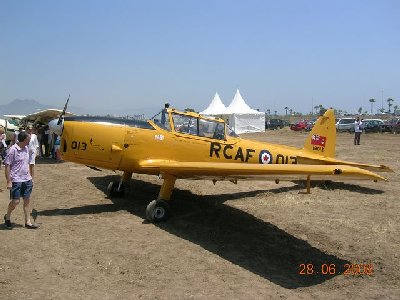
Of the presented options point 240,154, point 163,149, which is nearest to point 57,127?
point 163,149

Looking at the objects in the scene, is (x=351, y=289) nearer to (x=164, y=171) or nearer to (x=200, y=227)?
(x=200, y=227)

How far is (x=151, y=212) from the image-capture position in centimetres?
750

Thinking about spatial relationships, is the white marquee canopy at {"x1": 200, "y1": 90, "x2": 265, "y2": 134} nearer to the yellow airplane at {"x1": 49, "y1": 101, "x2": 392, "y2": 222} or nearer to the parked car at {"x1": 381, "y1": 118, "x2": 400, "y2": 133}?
the parked car at {"x1": 381, "y1": 118, "x2": 400, "y2": 133}

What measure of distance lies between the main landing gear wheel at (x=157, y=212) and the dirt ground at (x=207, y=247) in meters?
0.21

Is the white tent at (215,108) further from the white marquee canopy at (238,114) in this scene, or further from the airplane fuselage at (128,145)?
the airplane fuselage at (128,145)

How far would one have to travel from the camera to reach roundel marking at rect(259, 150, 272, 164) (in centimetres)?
947

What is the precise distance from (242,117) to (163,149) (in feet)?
117

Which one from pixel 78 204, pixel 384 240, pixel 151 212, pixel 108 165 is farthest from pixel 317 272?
pixel 78 204

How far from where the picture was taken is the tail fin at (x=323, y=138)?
11.0 meters

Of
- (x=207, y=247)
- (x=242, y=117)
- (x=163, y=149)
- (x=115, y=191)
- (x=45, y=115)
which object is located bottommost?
(x=207, y=247)

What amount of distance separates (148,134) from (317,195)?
4598 millimetres
